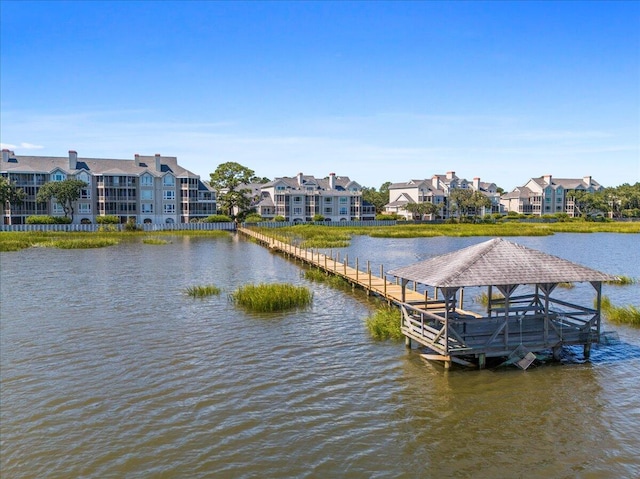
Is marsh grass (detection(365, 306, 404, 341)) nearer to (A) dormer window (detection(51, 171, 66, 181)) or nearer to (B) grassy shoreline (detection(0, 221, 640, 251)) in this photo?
(B) grassy shoreline (detection(0, 221, 640, 251))

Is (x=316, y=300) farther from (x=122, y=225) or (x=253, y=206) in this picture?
(x=253, y=206)

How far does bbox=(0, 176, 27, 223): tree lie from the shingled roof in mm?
86401

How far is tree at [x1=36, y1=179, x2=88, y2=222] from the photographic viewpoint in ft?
292

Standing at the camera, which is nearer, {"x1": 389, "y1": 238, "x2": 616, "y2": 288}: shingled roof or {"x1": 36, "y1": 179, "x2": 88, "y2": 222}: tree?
{"x1": 389, "y1": 238, "x2": 616, "y2": 288}: shingled roof

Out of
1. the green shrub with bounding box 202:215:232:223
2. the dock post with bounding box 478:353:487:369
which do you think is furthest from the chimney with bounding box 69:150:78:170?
the dock post with bounding box 478:353:487:369

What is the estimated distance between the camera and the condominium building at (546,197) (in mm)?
153375

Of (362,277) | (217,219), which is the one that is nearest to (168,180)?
(217,219)

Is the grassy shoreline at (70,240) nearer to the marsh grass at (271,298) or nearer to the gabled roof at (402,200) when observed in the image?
the marsh grass at (271,298)

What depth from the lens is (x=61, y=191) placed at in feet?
291

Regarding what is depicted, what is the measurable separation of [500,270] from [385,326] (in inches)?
246

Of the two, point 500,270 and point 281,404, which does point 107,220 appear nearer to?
point 281,404

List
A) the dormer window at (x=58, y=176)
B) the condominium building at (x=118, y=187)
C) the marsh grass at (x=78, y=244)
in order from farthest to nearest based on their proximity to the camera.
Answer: the dormer window at (x=58, y=176)
the condominium building at (x=118, y=187)
the marsh grass at (x=78, y=244)

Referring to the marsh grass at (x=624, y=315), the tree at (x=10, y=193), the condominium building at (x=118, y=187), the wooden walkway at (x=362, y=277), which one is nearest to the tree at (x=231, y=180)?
the condominium building at (x=118, y=187)

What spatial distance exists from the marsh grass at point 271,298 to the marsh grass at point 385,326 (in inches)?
219
